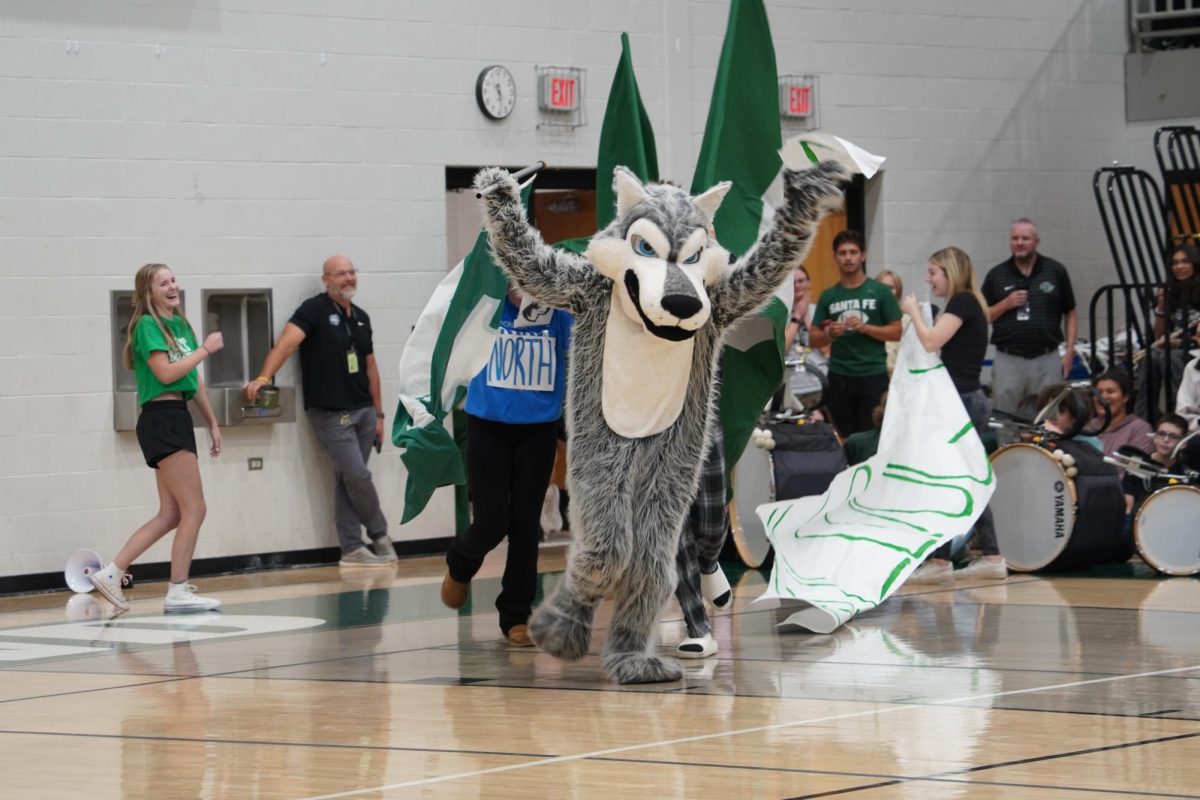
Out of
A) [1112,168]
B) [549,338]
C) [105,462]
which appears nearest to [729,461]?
[549,338]

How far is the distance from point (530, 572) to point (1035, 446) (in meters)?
3.49

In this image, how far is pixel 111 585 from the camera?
8.89 metres

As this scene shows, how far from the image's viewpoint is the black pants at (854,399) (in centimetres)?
1073

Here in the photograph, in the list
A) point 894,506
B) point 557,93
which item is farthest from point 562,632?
point 557,93

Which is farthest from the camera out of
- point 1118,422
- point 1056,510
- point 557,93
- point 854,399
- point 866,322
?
point 557,93

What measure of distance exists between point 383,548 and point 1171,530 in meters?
4.67

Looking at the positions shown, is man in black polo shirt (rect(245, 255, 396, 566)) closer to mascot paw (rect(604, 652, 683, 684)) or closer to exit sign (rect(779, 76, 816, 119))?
exit sign (rect(779, 76, 816, 119))

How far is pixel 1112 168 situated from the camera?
13203mm

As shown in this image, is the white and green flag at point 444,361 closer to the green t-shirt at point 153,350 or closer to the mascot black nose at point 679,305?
the mascot black nose at point 679,305

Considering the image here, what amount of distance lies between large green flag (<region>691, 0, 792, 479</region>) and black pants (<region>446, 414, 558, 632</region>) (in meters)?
0.74

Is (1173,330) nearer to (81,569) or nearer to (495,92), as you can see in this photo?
(495,92)

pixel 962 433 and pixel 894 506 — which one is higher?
pixel 962 433

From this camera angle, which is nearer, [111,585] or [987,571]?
[111,585]

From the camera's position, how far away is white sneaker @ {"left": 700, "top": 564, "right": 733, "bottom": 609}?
7203 millimetres
